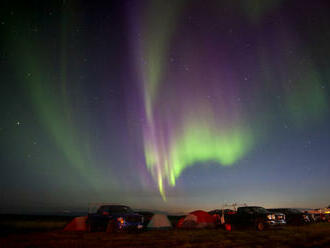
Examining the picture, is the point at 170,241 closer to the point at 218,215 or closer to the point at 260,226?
the point at 260,226

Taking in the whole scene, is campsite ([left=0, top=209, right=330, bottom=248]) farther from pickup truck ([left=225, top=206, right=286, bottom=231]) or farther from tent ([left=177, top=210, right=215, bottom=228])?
pickup truck ([left=225, top=206, right=286, bottom=231])

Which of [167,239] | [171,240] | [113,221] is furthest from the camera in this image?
[113,221]

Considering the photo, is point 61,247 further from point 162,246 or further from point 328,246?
point 328,246

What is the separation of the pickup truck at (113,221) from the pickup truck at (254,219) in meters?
7.79

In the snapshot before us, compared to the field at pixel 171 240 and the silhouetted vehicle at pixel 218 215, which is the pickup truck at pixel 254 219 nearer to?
the silhouetted vehicle at pixel 218 215

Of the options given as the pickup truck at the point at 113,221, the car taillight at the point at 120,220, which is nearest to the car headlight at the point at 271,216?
the pickup truck at the point at 113,221

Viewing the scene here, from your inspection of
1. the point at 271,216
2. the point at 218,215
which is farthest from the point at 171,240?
the point at 218,215

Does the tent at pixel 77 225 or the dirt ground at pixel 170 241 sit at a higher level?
the tent at pixel 77 225

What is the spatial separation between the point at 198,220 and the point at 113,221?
31.5 ft

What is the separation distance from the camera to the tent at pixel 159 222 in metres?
23.9

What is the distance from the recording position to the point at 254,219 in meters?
20.6

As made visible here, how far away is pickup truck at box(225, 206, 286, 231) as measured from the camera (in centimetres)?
1993

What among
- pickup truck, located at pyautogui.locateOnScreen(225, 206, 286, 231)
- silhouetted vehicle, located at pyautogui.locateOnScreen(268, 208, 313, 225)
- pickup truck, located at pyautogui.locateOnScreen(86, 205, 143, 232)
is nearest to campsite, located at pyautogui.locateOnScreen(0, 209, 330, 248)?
pickup truck, located at pyautogui.locateOnScreen(86, 205, 143, 232)

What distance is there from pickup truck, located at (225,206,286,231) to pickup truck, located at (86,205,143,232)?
7.79 m
